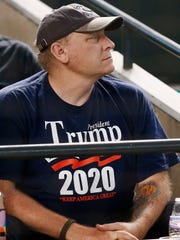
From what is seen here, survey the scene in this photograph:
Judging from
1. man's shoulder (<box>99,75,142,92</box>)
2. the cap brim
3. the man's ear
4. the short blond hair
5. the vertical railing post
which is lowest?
the vertical railing post

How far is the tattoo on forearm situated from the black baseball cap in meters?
0.76

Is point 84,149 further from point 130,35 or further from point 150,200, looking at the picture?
point 130,35

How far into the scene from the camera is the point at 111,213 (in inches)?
173

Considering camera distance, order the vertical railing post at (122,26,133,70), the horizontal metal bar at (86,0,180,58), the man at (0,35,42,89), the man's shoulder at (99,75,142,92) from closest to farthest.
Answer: the man's shoulder at (99,75,142,92), the man at (0,35,42,89), the horizontal metal bar at (86,0,180,58), the vertical railing post at (122,26,133,70)

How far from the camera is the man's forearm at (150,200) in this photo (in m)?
4.35

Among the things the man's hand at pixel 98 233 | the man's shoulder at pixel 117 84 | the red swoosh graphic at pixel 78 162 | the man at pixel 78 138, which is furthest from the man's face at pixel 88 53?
the man's hand at pixel 98 233

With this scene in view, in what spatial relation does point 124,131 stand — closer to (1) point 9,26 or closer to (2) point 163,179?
(2) point 163,179

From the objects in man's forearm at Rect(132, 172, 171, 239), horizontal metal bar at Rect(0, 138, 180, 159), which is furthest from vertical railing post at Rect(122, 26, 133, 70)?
horizontal metal bar at Rect(0, 138, 180, 159)

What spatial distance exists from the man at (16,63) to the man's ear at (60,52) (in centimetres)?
88

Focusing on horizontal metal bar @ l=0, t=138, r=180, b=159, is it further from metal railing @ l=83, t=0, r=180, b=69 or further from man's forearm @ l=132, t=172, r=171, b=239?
metal railing @ l=83, t=0, r=180, b=69

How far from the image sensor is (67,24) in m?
4.46

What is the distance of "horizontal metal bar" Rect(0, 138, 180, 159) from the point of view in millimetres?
3350

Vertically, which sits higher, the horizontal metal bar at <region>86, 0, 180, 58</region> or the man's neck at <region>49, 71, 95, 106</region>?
the man's neck at <region>49, 71, 95, 106</region>

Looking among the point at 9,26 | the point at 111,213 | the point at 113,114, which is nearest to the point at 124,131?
the point at 113,114
